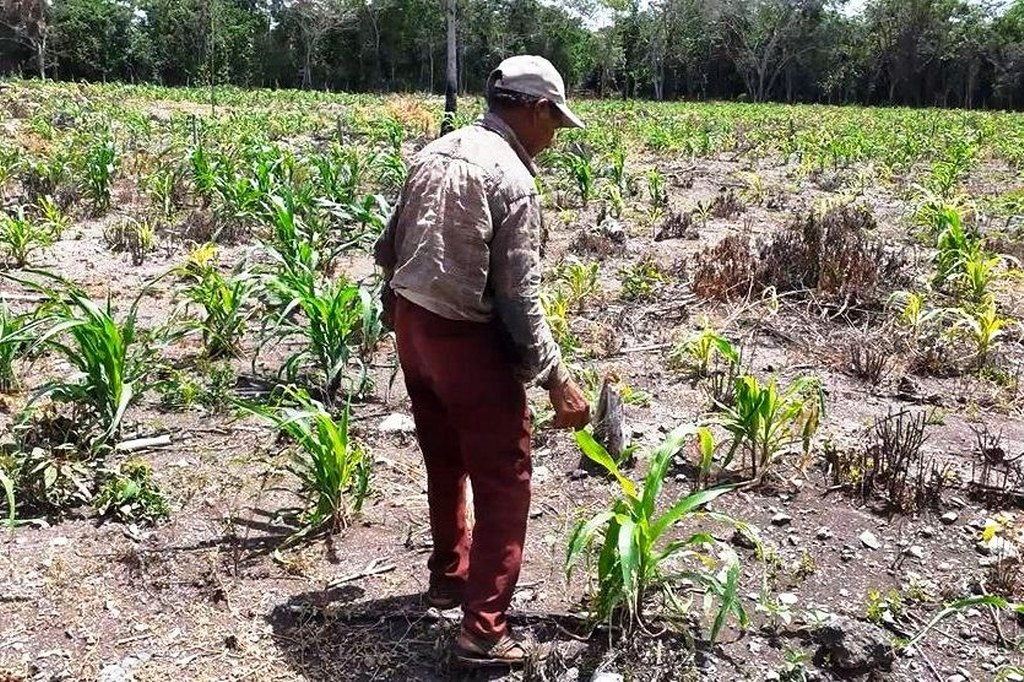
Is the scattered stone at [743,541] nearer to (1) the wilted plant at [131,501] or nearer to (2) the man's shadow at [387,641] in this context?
(2) the man's shadow at [387,641]

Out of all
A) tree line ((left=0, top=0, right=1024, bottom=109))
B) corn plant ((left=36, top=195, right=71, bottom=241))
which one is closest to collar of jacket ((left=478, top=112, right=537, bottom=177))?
corn plant ((left=36, top=195, right=71, bottom=241))

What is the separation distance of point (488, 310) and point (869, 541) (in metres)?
1.75

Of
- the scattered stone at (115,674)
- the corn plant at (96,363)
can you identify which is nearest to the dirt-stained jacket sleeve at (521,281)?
the scattered stone at (115,674)

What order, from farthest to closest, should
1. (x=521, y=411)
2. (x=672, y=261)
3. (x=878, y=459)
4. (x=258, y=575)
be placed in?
(x=672, y=261) < (x=878, y=459) < (x=258, y=575) < (x=521, y=411)

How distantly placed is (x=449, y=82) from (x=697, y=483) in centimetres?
1409

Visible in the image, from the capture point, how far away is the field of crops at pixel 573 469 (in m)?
2.65

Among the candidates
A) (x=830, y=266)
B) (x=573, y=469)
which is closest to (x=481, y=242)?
(x=573, y=469)

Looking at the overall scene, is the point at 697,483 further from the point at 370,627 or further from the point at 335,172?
the point at 335,172

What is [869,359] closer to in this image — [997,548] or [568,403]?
[997,548]

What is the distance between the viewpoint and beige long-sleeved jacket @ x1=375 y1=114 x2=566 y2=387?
2.28 metres

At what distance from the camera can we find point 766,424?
3580mm

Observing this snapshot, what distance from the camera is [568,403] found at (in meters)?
2.50

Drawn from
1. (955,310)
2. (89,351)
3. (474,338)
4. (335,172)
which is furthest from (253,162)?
(474,338)

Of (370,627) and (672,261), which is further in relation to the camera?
(672,261)
